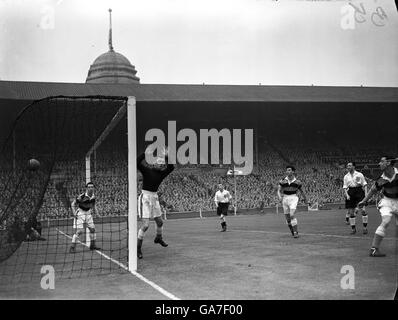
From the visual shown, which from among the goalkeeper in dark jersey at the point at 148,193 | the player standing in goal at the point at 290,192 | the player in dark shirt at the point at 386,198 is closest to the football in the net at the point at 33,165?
the goalkeeper in dark jersey at the point at 148,193

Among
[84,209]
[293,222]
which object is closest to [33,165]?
[84,209]

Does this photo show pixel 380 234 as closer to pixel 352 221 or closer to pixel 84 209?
pixel 352 221

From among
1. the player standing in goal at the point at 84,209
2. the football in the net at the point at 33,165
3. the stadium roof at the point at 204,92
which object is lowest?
the player standing in goal at the point at 84,209

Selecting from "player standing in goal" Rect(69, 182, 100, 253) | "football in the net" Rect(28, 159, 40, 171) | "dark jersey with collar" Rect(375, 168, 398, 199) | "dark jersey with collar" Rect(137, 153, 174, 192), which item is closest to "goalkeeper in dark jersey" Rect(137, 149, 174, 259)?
"dark jersey with collar" Rect(137, 153, 174, 192)

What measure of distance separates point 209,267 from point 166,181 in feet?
85.6

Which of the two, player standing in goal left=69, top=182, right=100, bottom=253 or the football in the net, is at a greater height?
the football in the net

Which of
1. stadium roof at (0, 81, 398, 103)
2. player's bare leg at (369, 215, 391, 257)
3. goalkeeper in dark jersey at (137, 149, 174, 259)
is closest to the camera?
player's bare leg at (369, 215, 391, 257)

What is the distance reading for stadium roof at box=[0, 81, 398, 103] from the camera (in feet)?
115

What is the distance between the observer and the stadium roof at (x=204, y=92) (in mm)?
34906

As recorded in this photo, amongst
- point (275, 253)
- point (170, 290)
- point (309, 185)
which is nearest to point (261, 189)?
point (309, 185)

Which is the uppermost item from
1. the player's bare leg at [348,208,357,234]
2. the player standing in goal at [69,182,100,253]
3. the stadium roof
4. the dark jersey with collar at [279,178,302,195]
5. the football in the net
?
the stadium roof

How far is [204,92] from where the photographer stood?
38219 millimetres

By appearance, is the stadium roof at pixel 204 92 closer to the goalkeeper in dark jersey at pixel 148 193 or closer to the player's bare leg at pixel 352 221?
the player's bare leg at pixel 352 221

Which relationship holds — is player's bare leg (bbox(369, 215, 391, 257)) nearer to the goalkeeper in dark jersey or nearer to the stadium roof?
the goalkeeper in dark jersey
